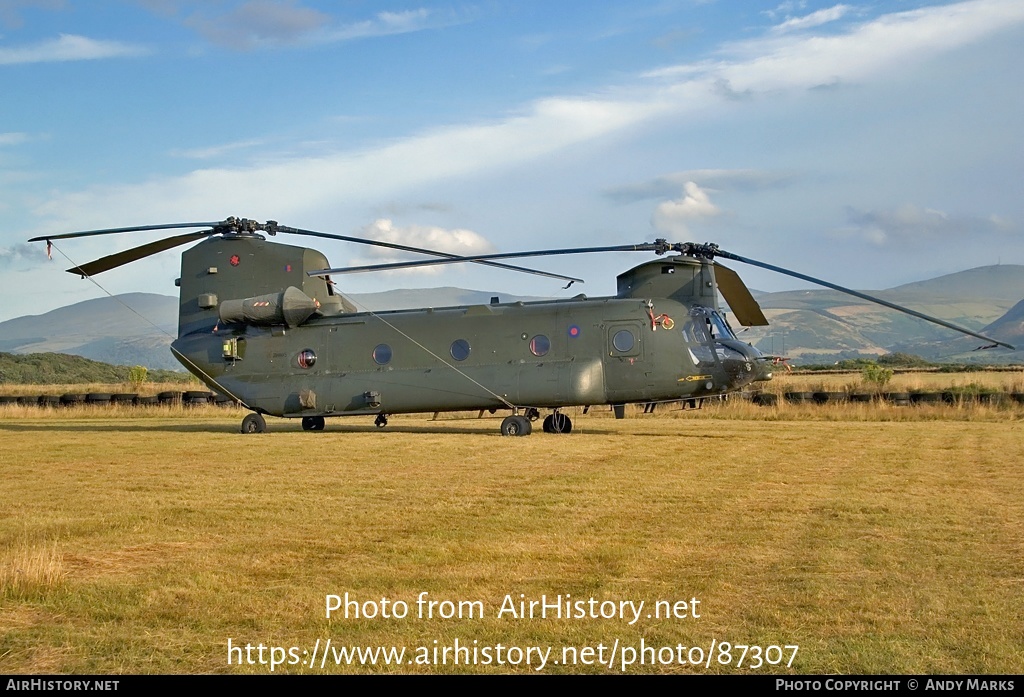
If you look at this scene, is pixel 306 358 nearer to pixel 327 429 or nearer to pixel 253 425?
pixel 253 425

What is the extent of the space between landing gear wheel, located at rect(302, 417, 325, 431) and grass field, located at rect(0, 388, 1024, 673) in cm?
778

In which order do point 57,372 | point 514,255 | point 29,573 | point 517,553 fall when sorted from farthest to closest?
point 57,372, point 514,255, point 517,553, point 29,573

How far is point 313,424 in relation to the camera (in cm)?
2764

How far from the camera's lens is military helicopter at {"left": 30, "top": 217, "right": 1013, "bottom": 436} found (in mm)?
23609

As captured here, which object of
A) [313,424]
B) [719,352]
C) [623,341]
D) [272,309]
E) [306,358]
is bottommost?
[313,424]

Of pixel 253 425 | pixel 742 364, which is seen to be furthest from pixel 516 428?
pixel 253 425

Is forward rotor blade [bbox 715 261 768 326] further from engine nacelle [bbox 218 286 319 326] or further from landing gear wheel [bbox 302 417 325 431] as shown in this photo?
landing gear wheel [bbox 302 417 325 431]

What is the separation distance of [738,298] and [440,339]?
7486 millimetres

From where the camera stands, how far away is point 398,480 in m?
15.3

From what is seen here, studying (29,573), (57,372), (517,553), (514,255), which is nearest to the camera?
(29,573)

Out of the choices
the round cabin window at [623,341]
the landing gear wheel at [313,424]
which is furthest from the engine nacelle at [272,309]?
the round cabin window at [623,341]

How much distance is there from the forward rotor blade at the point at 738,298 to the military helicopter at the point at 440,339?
35 mm

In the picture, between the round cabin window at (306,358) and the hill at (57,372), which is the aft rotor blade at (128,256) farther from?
the hill at (57,372)

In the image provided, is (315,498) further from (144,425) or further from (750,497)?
(144,425)
